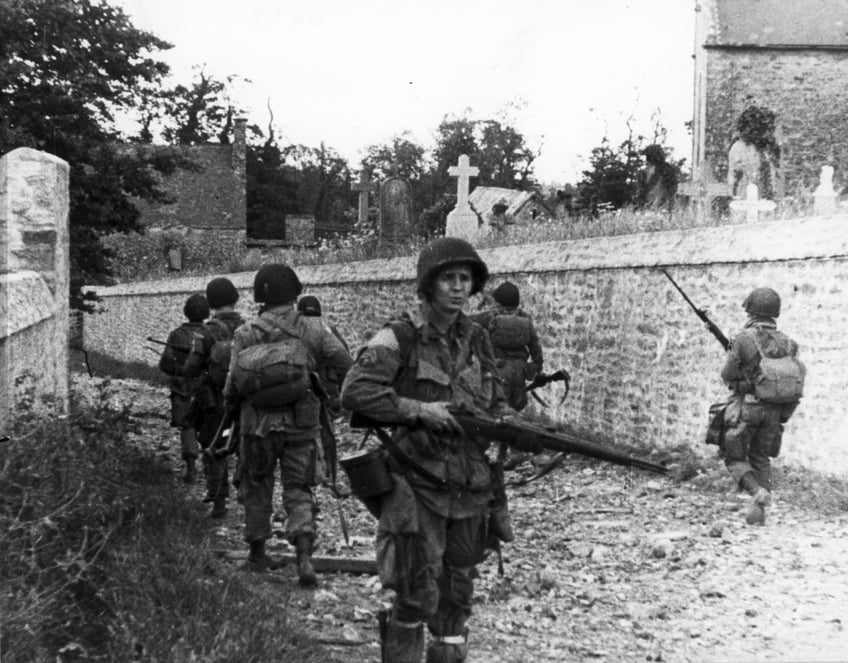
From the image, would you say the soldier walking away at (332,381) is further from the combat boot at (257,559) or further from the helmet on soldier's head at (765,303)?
the helmet on soldier's head at (765,303)

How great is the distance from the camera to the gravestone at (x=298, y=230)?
4950 cm

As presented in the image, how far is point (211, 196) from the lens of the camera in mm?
49219

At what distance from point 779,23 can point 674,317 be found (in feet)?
83.9

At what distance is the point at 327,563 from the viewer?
23.3 ft

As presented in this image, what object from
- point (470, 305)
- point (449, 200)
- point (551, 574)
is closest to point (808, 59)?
point (449, 200)

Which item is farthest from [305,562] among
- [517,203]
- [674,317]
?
[517,203]

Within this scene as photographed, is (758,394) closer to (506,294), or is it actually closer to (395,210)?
(506,294)

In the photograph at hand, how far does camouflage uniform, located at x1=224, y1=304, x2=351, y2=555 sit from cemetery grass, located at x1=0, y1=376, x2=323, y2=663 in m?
0.45

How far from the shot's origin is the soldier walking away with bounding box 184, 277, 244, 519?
8.80 meters

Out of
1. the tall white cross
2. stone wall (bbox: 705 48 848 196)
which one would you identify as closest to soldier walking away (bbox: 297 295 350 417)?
the tall white cross

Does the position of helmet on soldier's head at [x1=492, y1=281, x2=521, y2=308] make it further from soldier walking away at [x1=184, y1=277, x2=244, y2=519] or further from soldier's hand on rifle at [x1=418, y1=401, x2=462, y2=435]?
soldier's hand on rifle at [x1=418, y1=401, x2=462, y2=435]

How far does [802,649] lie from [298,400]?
10.3 feet

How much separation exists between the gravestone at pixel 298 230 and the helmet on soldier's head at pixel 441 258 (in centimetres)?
4482

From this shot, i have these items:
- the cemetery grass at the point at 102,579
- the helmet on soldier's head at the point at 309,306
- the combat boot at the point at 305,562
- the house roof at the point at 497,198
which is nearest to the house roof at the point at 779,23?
the house roof at the point at 497,198
